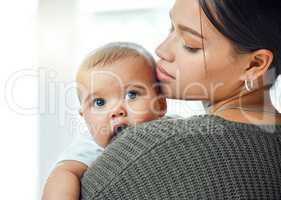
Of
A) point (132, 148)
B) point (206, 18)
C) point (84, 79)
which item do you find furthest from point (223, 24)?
point (84, 79)

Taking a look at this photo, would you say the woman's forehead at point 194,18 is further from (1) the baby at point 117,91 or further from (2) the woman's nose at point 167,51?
(1) the baby at point 117,91

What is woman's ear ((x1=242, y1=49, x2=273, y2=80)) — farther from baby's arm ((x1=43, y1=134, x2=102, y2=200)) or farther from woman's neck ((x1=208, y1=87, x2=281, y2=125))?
baby's arm ((x1=43, y1=134, x2=102, y2=200))

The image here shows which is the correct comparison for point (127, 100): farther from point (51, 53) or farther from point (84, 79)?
point (51, 53)

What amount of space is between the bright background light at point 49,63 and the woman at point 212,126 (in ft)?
2.78

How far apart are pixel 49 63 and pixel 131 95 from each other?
31.5 inches

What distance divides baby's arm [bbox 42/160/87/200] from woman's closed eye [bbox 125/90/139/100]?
0.16 m

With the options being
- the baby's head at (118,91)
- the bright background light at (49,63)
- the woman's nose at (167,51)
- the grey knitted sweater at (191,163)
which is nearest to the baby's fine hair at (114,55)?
the baby's head at (118,91)

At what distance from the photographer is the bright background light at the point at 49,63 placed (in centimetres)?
176

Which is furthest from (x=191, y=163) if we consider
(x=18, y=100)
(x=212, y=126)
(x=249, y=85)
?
(x=18, y=100)

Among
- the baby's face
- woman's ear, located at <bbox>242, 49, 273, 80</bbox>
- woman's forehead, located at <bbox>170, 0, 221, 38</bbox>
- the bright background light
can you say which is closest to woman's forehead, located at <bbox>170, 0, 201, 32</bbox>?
woman's forehead, located at <bbox>170, 0, 221, 38</bbox>

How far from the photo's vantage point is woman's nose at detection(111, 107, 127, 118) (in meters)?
1.07

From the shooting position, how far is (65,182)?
3.02 ft

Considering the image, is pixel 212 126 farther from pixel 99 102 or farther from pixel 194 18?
pixel 99 102

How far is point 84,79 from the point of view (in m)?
1.13
